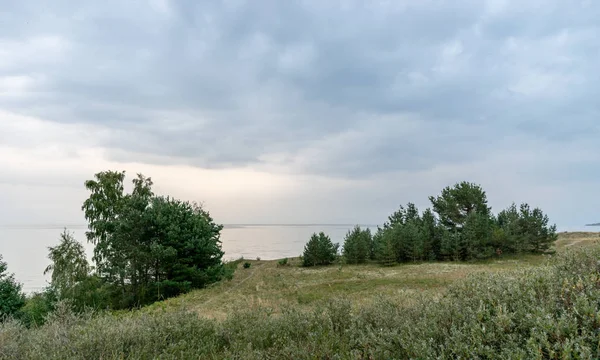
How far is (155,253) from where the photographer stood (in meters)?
20.7

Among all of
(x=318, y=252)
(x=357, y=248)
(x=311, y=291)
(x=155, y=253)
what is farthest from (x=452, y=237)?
(x=155, y=253)

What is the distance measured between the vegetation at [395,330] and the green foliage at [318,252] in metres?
32.5

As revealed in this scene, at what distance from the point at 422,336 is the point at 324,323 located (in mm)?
1533

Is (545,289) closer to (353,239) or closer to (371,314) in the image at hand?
(371,314)

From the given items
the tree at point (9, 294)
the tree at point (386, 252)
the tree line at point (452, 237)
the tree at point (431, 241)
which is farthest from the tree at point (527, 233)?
the tree at point (9, 294)

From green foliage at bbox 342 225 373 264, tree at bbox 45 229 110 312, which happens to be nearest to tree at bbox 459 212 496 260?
green foliage at bbox 342 225 373 264

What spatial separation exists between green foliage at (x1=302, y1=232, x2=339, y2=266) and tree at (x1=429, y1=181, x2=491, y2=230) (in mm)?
13383

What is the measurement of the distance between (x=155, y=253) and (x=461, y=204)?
106 feet

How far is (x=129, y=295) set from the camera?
2402cm

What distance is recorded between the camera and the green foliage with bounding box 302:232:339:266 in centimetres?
3716

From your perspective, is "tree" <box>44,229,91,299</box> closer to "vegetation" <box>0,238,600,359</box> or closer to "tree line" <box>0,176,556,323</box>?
"tree line" <box>0,176,556,323</box>

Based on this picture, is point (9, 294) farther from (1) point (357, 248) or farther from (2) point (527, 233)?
(2) point (527, 233)

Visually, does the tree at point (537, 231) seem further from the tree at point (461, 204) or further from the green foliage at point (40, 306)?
the green foliage at point (40, 306)

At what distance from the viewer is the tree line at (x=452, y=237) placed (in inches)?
1281
